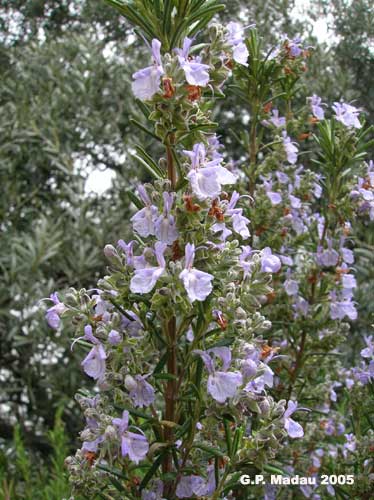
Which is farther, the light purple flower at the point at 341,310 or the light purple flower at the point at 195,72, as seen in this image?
the light purple flower at the point at 341,310

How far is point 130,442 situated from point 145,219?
1.10 ft

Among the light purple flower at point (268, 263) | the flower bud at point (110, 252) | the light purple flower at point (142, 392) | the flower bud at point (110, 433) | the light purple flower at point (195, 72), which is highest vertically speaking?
the light purple flower at point (195, 72)

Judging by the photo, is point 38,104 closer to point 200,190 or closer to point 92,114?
point 92,114

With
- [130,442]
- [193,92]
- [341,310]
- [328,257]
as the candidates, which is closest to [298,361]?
[341,310]

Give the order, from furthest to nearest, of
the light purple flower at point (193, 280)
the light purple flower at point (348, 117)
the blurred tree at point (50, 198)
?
the blurred tree at point (50, 198) < the light purple flower at point (348, 117) < the light purple flower at point (193, 280)

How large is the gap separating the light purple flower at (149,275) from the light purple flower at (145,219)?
0.04 metres

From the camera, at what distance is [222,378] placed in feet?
3.07

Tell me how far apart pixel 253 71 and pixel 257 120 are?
5.0 inches

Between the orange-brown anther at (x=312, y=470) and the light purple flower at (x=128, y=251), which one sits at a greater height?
the light purple flower at (x=128, y=251)

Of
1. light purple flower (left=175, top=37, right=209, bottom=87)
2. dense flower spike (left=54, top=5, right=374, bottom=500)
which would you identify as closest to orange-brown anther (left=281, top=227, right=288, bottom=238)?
dense flower spike (left=54, top=5, right=374, bottom=500)

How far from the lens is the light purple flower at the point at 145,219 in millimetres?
962

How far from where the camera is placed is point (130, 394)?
0.98 m

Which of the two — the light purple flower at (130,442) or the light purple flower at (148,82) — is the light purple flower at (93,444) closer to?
the light purple flower at (130,442)

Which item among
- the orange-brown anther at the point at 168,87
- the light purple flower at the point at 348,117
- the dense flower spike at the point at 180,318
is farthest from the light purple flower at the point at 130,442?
the light purple flower at the point at 348,117
